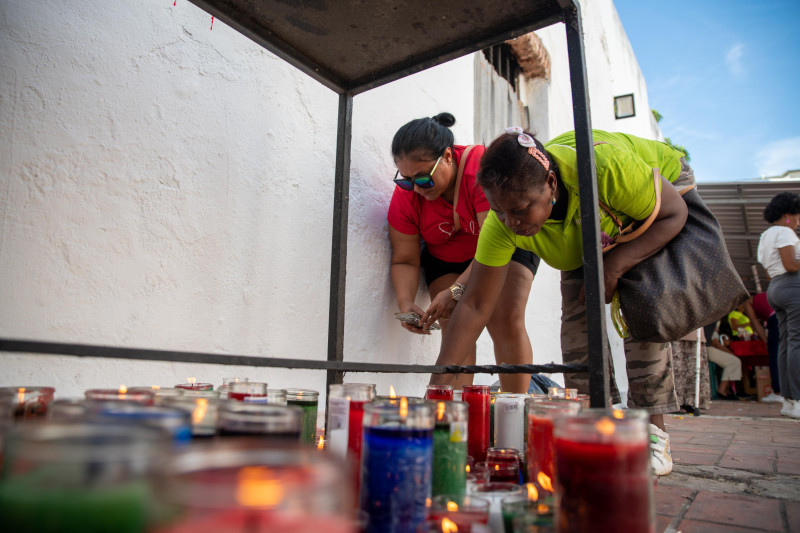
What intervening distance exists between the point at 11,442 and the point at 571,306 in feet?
7.37

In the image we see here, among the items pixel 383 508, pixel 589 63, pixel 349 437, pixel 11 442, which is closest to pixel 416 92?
pixel 349 437

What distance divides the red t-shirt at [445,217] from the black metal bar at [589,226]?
1004 millimetres

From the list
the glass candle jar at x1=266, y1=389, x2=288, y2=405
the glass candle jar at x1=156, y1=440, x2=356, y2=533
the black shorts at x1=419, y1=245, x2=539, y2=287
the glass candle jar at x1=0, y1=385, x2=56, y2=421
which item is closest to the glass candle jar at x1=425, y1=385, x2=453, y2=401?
the glass candle jar at x1=266, y1=389, x2=288, y2=405

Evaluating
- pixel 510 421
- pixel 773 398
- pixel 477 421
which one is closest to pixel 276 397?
pixel 477 421

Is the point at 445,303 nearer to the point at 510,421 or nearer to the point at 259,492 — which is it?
the point at 510,421

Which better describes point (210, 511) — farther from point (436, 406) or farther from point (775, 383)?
point (775, 383)

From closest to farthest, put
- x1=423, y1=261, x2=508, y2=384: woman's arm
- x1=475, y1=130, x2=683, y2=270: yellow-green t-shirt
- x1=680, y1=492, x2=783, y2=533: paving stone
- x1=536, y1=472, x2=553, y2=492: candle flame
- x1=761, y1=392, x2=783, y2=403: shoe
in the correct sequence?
x1=536, y1=472, x2=553, y2=492: candle flame < x1=680, y1=492, x2=783, y2=533: paving stone < x1=475, y1=130, x2=683, y2=270: yellow-green t-shirt < x1=423, y1=261, x2=508, y2=384: woman's arm < x1=761, y1=392, x2=783, y2=403: shoe

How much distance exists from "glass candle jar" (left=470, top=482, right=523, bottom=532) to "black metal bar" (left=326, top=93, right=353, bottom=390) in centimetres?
97

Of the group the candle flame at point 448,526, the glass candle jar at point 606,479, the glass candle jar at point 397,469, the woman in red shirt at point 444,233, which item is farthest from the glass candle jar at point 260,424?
the woman in red shirt at point 444,233

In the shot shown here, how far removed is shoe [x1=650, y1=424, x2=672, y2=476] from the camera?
6.07ft

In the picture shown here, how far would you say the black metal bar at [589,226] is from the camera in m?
1.35

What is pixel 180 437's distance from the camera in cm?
69

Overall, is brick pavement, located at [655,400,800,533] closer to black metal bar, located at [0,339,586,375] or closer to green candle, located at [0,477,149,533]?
black metal bar, located at [0,339,586,375]

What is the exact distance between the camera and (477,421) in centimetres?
145
